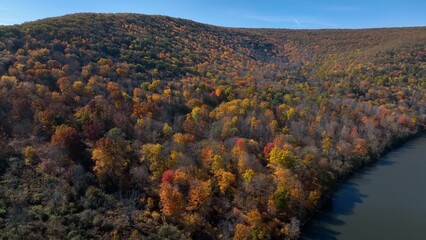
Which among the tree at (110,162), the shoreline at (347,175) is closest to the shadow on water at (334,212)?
the shoreline at (347,175)

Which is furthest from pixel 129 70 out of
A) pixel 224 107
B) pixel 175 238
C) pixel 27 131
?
pixel 175 238

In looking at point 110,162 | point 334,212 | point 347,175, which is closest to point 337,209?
point 334,212

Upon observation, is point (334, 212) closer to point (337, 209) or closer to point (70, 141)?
point (337, 209)

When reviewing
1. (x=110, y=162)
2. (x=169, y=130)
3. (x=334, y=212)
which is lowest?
(x=334, y=212)

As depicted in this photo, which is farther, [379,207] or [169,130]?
[169,130]

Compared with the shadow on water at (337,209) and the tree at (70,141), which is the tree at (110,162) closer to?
the tree at (70,141)
